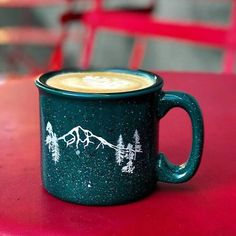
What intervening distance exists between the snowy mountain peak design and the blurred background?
126cm

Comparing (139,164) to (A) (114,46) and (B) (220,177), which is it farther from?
(A) (114,46)

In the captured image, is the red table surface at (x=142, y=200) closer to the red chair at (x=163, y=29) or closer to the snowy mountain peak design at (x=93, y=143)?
the snowy mountain peak design at (x=93, y=143)

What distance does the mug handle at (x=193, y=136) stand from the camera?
0.47 metres

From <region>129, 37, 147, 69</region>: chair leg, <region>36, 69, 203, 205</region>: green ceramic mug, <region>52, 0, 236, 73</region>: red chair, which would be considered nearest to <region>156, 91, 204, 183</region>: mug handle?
<region>36, 69, 203, 205</region>: green ceramic mug

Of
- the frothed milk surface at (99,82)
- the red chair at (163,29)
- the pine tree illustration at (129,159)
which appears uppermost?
A: the frothed milk surface at (99,82)

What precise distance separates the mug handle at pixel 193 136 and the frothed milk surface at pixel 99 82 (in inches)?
0.9

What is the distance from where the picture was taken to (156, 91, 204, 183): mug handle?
1.54 feet

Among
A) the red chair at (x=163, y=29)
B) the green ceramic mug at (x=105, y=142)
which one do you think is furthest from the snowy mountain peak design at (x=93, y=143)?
the red chair at (x=163, y=29)

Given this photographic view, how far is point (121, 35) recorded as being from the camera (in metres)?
2.88

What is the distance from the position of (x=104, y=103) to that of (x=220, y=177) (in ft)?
0.48

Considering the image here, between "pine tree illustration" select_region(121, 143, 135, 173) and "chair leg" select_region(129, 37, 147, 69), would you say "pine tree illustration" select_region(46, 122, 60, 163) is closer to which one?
"pine tree illustration" select_region(121, 143, 135, 173)

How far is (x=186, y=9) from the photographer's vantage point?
8.18ft

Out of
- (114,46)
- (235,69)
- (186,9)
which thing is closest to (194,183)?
(235,69)

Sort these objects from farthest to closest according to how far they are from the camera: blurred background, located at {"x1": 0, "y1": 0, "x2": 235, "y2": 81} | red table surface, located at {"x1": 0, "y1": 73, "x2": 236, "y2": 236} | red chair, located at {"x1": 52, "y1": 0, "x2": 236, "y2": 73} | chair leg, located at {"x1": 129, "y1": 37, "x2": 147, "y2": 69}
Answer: chair leg, located at {"x1": 129, "y1": 37, "x2": 147, "y2": 69} → blurred background, located at {"x1": 0, "y1": 0, "x2": 235, "y2": 81} → red chair, located at {"x1": 52, "y1": 0, "x2": 236, "y2": 73} → red table surface, located at {"x1": 0, "y1": 73, "x2": 236, "y2": 236}
